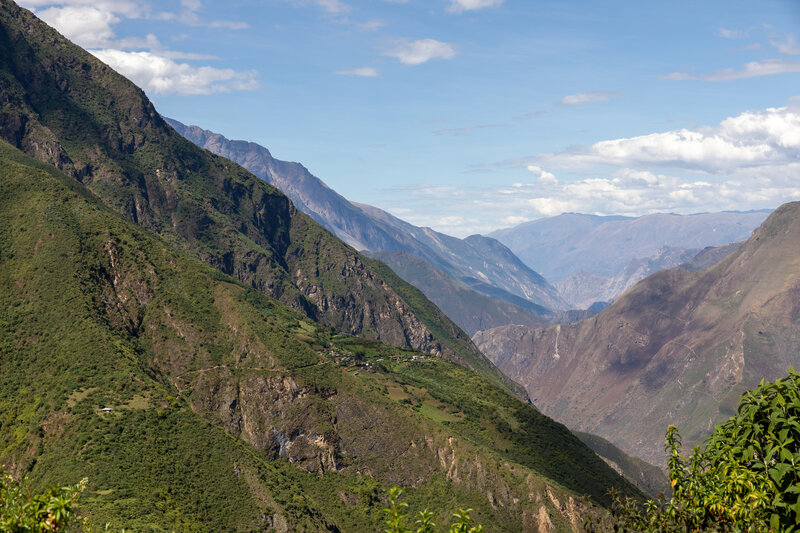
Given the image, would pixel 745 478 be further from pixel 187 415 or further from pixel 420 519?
pixel 187 415

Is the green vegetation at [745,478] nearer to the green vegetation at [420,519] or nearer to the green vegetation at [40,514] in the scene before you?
the green vegetation at [420,519]

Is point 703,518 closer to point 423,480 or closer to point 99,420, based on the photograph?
point 99,420

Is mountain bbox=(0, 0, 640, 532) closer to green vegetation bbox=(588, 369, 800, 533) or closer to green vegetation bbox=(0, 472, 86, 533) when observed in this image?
green vegetation bbox=(0, 472, 86, 533)

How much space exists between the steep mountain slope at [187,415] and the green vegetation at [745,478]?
92.1 meters

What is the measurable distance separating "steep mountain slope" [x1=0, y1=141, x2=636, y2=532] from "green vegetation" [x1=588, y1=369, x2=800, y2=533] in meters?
92.1

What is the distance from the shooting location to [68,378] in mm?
140625

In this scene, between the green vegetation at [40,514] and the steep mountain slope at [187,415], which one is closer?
the green vegetation at [40,514]

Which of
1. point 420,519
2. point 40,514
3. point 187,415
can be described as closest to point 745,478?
point 420,519

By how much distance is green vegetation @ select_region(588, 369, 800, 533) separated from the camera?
94.5 feet

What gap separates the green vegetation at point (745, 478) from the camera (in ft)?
94.5

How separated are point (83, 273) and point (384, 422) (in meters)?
88.8

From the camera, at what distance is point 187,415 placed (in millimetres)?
142250

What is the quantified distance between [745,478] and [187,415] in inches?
5143

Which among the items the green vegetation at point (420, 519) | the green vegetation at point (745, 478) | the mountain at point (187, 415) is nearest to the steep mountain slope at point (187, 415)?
the mountain at point (187, 415)
